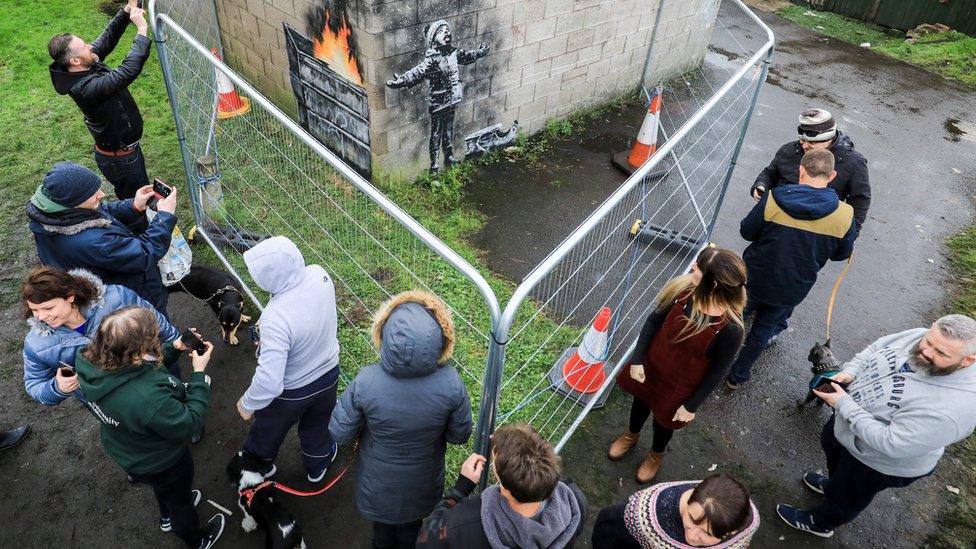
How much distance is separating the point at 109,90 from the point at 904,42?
1447cm

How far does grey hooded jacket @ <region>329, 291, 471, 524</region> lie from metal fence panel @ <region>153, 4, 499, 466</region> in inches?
11.7

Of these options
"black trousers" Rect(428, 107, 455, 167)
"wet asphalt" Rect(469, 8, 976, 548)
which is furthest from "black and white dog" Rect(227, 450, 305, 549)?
"black trousers" Rect(428, 107, 455, 167)

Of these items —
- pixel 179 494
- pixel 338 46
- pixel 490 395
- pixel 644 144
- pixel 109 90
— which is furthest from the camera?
pixel 644 144

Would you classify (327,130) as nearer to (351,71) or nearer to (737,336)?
(351,71)

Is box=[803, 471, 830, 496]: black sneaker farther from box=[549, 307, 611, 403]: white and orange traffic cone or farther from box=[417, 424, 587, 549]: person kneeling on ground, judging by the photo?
box=[417, 424, 587, 549]: person kneeling on ground

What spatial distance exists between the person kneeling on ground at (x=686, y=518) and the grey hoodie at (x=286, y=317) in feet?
5.29

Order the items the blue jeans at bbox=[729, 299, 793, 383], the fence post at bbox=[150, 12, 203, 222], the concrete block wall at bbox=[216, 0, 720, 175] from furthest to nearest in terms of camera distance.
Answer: the concrete block wall at bbox=[216, 0, 720, 175], the fence post at bbox=[150, 12, 203, 222], the blue jeans at bbox=[729, 299, 793, 383]

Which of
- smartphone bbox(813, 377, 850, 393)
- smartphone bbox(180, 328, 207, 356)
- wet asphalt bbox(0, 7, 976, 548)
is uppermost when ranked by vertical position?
smartphone bbox(180, 328, 207, 356)

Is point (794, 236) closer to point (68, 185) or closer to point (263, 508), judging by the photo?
point (263, 508)

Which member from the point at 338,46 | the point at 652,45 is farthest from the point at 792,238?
the point at 652,45

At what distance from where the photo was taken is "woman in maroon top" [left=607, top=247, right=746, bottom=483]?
2730 millimetres

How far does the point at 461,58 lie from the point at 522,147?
1.58 metres

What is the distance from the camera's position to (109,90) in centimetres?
410

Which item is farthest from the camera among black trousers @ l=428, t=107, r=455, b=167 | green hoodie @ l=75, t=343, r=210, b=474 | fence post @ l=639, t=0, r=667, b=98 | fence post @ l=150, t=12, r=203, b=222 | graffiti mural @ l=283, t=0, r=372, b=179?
fence post @ l=639, t=0, r=667, b=98
